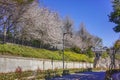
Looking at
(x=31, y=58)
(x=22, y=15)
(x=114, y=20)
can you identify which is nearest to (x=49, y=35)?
(x=22, y=15)

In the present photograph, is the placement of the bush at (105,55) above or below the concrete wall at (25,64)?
above

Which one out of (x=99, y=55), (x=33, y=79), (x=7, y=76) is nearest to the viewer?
(x=7, y=76)

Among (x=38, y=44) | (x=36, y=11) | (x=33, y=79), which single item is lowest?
(x=33, y=79)

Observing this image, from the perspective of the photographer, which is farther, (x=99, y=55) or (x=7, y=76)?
(x=99, y=55)

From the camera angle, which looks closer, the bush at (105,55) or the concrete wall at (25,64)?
the concrete wall at (25,64)

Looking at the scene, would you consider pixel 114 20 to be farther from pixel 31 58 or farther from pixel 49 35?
pixel 49 35

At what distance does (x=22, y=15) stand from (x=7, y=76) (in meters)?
23.0

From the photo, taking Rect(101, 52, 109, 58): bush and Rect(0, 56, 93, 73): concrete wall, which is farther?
Rect(101, 52, 109, 58): bush

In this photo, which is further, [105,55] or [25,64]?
[105,55]

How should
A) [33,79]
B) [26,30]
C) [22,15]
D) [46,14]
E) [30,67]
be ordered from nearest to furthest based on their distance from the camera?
[33,79] → [30,67] → [22,15] → [26,30] → [46,14]

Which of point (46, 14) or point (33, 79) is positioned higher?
point (46, 14)

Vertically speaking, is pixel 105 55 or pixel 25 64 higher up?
pixel 105 55

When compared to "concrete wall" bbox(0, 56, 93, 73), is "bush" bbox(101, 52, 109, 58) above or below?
above

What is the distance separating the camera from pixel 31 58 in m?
52.6
